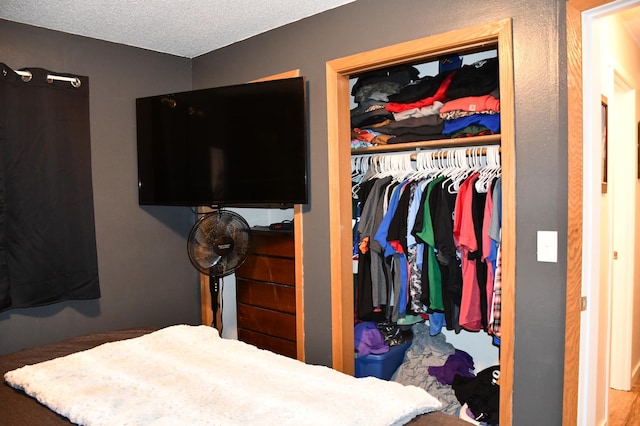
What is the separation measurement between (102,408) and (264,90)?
5.49 feet

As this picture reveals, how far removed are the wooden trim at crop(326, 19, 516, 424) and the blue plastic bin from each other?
451 mm

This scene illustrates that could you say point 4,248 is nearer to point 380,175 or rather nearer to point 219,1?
point 219,1

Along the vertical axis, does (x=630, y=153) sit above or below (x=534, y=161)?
above

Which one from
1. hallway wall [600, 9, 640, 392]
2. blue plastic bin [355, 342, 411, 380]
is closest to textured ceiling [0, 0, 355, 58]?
hallway wall [600, 9, 640, 392]

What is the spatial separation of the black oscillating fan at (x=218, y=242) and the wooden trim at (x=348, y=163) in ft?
1.85

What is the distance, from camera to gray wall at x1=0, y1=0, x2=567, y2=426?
1842 millimetres

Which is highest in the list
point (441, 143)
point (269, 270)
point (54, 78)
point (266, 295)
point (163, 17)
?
point (163, 17)

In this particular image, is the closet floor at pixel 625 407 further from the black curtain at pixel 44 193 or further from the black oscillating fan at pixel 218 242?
the black curtain at pixel 44 193

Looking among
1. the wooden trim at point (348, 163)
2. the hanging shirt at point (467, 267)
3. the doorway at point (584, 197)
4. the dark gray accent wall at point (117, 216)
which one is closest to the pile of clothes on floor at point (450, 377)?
the hanging shirt at point (467, 267)

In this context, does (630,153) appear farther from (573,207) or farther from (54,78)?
(54,78)

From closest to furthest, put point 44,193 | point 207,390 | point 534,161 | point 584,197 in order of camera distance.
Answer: point 207,390
point 584,197
point 534,161
point 44,193

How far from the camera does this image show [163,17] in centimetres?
256

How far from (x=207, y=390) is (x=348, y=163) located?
145cm

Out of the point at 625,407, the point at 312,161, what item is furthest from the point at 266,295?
the point at 625,407
